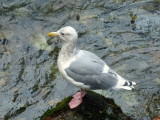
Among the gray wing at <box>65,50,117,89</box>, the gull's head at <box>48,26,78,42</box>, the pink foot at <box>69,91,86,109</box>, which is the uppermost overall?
the gull's head at <box>48,26,78,42</box>

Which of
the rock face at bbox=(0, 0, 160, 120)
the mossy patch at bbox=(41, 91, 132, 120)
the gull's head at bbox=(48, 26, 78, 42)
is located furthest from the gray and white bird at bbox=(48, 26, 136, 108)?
the rock face at bbox=(0, 0, 160, 120)

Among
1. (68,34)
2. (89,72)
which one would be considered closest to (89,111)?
(89,72)

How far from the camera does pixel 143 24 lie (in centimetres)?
938

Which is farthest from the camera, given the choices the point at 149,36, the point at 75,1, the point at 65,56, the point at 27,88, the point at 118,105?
the point at 75,1

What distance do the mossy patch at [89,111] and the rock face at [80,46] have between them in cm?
46

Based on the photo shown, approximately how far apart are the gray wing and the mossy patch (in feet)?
1.43

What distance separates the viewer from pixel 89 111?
6.35 meters

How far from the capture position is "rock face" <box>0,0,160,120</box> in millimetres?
7191

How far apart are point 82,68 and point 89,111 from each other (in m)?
0.75

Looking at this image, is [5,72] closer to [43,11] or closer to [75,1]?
[43,11]

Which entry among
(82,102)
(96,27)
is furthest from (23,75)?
(96,27)

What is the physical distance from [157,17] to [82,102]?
4049 mm

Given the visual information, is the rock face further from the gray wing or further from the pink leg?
the gray wing

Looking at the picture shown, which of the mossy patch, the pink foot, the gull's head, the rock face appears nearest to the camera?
the gull's head
